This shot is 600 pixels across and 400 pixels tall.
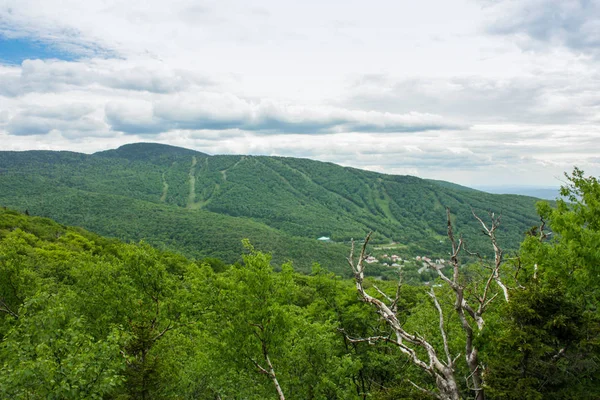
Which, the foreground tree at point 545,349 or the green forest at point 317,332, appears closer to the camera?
the foreground tree at point 545,349

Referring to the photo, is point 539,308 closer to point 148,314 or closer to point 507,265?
point 507,265

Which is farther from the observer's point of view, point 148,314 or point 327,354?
point 148,314

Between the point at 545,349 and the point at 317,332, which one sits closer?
the point at 545,349

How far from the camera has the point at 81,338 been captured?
46.5ft

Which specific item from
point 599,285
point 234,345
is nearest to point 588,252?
point 599,285

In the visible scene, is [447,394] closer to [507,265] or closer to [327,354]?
[327,354]

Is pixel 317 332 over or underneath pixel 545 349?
underneath

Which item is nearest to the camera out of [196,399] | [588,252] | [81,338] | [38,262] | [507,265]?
[81,338]

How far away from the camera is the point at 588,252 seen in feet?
50.0

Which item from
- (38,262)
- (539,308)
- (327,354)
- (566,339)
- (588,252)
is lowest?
(38,262)

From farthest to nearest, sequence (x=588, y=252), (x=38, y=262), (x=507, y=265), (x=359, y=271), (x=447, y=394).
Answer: (x=38, y=262) → (x=507, y=265) → (x=588, y=252) → (x=359, y=271) → (x=447, y=394)

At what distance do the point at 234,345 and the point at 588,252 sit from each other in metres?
16.0

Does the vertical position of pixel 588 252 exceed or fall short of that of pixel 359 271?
it exceeds it

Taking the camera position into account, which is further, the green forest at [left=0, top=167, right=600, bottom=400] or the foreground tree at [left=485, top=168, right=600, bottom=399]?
the green forest at [left=0, top=167, right=600, bottom=400]
